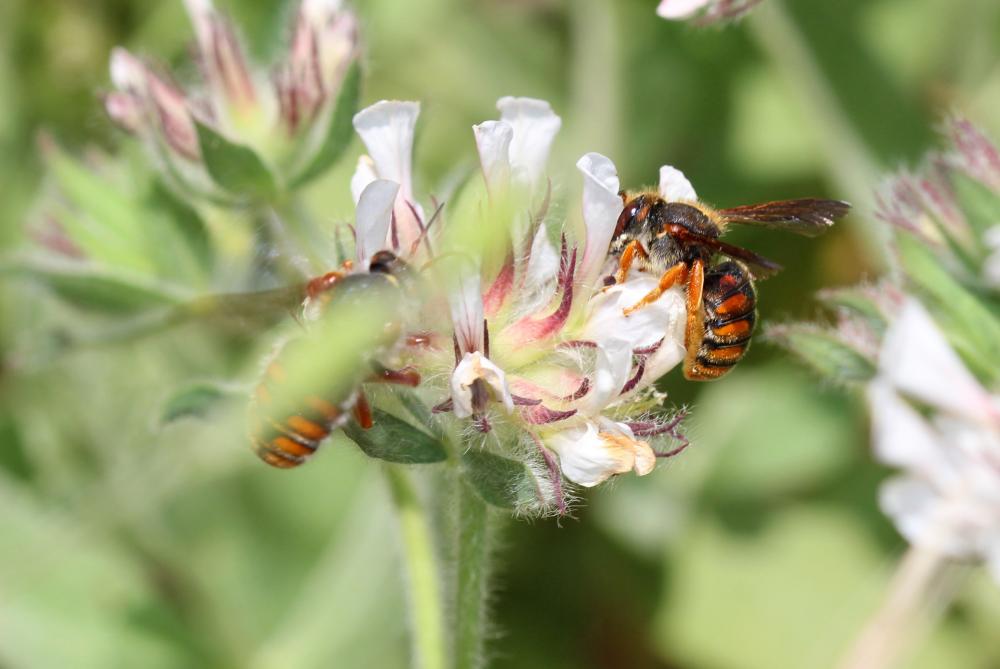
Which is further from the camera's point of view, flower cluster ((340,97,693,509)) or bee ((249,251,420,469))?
flower cluster ((340,97,693,509))

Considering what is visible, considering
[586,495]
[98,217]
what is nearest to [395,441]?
[98,217]

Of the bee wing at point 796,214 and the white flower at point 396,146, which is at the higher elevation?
the white flower at point 396,146

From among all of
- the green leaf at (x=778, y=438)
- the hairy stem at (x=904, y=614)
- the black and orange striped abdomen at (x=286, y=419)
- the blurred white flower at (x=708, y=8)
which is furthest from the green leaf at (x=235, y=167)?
the green leaf at (x=778, y=438)

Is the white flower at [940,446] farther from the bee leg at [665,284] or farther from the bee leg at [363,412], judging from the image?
the bee leg at [363,412]

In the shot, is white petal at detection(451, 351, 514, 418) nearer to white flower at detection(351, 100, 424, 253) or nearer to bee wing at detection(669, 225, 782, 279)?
white flower at detection(351, 100, 424, 253)

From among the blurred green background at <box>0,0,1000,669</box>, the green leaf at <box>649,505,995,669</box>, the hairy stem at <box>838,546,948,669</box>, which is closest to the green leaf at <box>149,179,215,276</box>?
the blurred green background at <box>0,0,1000,669</box>
